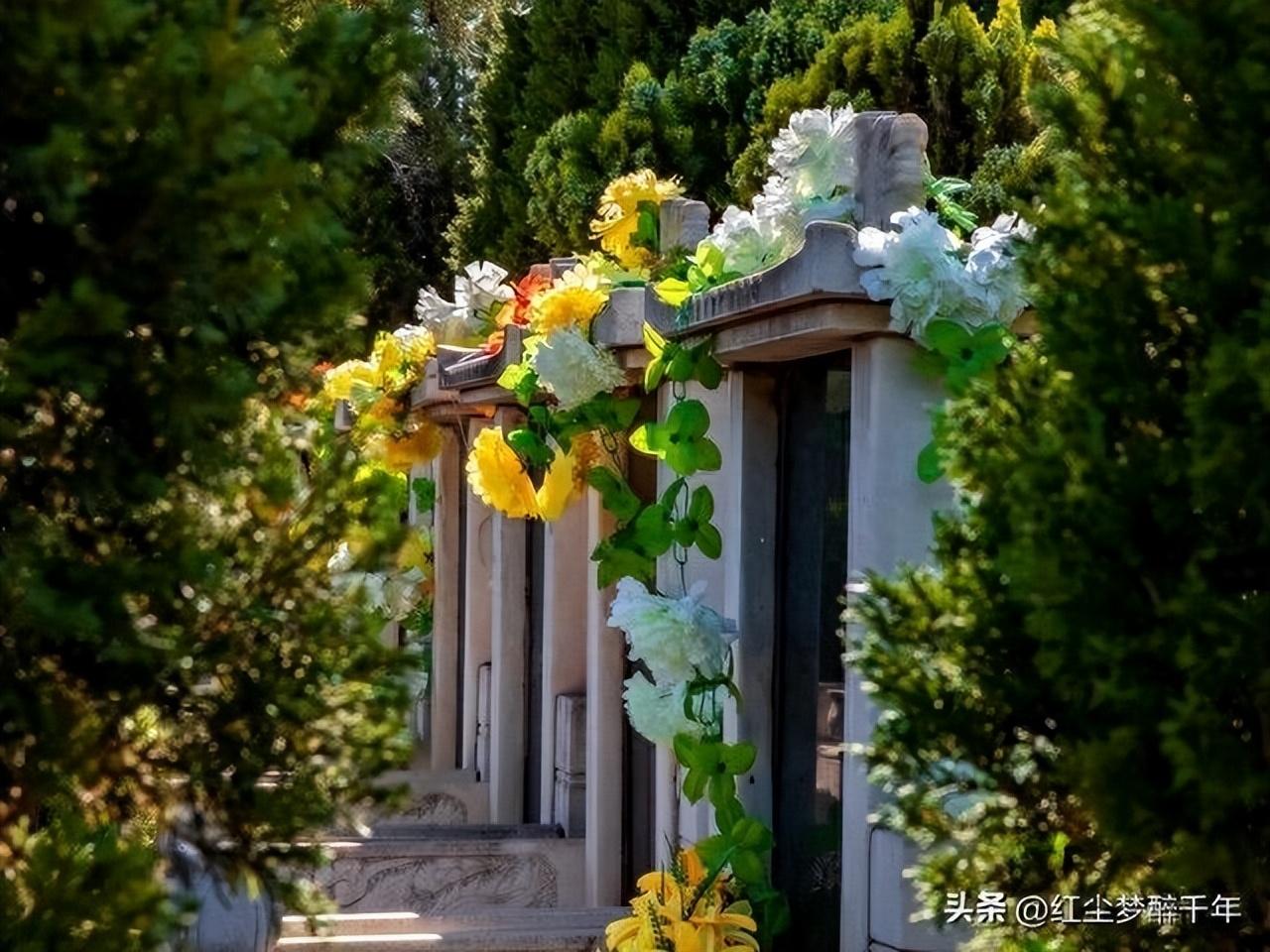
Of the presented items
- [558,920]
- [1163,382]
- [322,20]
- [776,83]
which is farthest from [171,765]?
[776,83]

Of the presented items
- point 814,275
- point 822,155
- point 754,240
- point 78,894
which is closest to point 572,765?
point 754,240

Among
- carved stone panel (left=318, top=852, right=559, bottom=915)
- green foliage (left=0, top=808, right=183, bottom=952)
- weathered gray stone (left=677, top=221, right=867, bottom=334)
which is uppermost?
weathered gray stone (left=677, top=221, right=867, bottom=334)

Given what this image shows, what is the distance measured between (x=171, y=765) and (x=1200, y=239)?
1.54m

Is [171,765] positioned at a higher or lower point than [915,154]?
lower

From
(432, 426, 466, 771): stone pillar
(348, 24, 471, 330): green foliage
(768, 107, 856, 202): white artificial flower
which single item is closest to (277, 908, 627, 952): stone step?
(768, 107, 856, 202): white artificial flower

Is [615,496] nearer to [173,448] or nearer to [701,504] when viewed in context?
[701,504]

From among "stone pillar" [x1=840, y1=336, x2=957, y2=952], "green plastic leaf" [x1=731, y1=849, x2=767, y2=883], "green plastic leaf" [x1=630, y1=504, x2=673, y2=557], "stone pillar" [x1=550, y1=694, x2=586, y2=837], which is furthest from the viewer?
"stone pillar" [x1=550, y1=694, x2=586, y2=837]

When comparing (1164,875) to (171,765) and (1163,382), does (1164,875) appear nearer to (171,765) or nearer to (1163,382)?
(1163,382)

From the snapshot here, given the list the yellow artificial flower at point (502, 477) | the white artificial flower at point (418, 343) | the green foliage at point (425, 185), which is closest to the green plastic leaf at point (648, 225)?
the yellow artificial flower at point (502, 477)

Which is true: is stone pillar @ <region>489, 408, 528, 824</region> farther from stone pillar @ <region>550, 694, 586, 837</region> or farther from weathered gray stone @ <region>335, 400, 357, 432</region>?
weathered gray stone @ <region>335, 400, 357, 432</region>

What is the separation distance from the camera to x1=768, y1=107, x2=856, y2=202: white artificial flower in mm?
4852

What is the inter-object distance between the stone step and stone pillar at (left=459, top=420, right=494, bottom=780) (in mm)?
3290

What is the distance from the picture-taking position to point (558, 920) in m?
6.13

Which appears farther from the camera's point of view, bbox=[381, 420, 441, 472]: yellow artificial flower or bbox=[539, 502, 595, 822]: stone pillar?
bbox=[381, 420, 441, 472]: yellow artificial flower
